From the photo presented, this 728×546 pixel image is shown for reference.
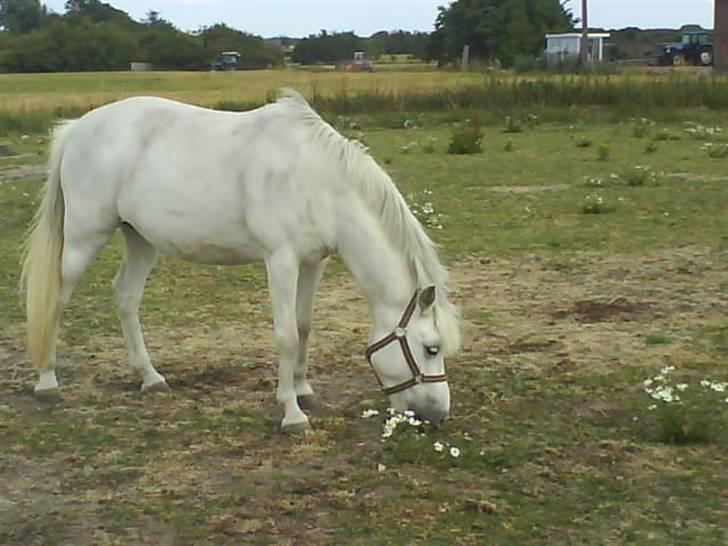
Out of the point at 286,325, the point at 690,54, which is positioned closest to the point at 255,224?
the point at 286,325

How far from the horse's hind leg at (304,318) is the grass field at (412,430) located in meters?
0.18

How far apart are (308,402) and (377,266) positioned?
1006 mm

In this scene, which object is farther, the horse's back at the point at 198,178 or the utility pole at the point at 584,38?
the utility pole at the point at 584,38

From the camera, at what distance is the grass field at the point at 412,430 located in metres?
4.11

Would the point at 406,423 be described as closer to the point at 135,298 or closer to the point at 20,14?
the point at 135,298

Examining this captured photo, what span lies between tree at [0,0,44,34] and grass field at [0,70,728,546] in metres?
87.9

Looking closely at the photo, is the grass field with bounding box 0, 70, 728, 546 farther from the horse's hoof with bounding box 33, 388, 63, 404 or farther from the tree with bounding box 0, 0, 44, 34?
the tree with bounding box 0, 0, 44, 34

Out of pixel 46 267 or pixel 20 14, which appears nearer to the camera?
pixel 46 267

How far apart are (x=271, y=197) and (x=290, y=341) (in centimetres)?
70

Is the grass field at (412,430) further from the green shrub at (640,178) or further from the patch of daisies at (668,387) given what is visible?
the green shrub at (640,178)

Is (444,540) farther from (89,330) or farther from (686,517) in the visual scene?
(89,330)

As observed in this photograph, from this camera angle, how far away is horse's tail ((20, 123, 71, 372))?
573 cm

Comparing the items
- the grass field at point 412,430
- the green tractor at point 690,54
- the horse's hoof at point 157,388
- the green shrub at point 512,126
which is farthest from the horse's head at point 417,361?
the green tractor at point 690,54

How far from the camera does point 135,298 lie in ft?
19.6
